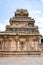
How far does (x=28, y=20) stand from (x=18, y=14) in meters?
2.02

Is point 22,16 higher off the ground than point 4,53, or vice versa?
point 22,16

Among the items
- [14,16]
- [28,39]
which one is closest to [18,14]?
[14,16]

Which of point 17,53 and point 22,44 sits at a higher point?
point 22,44

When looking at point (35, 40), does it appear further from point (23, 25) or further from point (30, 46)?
point (23, 25)

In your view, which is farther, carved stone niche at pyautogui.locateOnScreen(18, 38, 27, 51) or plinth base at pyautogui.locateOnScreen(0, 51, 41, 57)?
carved stone niche at pyautogui.locateOnScreen(18, 38, 27, 51)

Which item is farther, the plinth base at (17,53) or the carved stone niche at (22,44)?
the carved stone niche at (22,44)

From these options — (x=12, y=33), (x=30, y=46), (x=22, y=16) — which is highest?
(x=22, y=16)

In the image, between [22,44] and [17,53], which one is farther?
[22,44]

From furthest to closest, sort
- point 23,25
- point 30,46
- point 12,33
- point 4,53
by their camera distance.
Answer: point 23,25, point 30,46, point 12,33, point 4,53

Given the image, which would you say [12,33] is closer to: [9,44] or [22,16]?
[9,44]

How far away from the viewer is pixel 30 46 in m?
25.7

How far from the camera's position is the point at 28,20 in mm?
30938

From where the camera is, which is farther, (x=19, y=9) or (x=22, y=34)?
(x=19, y=9)

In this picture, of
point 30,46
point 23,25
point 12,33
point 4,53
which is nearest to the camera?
point 4,53
